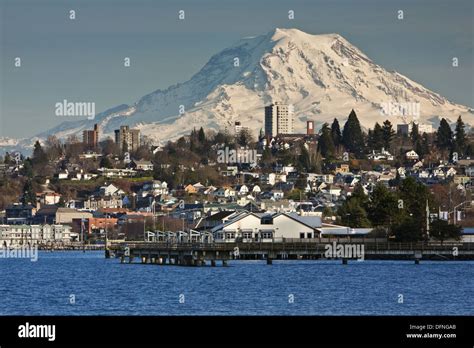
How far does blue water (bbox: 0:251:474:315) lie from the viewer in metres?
57.0

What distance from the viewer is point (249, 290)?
67.7 metres

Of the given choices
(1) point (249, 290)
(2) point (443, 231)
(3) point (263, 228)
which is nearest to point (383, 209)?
(2) point (443, 231)

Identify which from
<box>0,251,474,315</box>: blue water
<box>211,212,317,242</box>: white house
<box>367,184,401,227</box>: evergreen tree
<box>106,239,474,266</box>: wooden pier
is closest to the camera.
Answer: <box>0,251,474,315</box>: blue water

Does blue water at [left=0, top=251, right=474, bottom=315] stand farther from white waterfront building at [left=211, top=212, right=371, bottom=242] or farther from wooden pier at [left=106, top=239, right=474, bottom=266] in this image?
white waterfront building at [left=211, top=212, right=371, bottom=242]

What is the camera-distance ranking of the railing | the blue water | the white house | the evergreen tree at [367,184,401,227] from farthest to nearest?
the evergreen tree at [367,184,401,227] → the white house → the railing → the blue water

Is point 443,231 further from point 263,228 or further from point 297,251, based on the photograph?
point 263,228

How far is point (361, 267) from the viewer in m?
93.7

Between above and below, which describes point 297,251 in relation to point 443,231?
below

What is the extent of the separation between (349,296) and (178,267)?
36.3m

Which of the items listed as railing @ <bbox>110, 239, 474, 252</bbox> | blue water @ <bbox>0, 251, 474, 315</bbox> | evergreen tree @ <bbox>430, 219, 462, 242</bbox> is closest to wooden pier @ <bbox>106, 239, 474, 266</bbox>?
railing @ <bbox>110, 239, 474, 252</bbox>

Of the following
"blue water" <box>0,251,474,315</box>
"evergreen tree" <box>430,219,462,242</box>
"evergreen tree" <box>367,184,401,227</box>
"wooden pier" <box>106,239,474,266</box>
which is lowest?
"blue water" <box>0,251,474,315</box>

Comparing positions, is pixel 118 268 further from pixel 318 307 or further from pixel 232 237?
pixel 318 307
